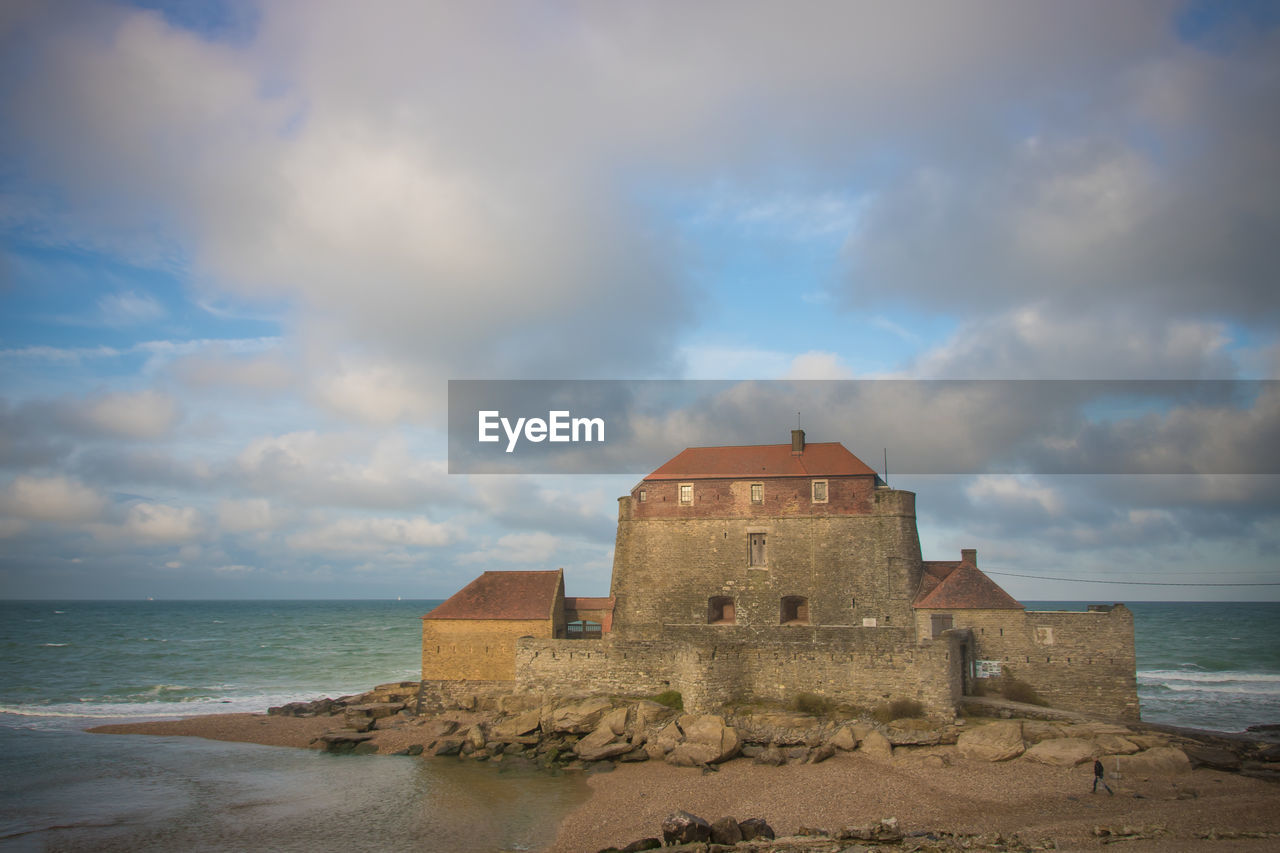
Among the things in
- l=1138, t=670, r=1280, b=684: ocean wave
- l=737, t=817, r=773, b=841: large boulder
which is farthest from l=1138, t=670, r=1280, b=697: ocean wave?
l=737, t=817, r=773, b=841: large boulder

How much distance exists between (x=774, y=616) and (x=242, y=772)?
63.6 feet

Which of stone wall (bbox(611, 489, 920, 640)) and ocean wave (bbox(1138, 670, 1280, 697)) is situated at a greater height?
stone wall (bbox(611, 489, 920, 640))

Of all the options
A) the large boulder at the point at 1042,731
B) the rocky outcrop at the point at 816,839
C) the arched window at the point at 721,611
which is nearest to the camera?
the rocky outcrop at the point at 816,839

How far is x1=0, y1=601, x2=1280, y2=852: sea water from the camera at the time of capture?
19.6 metres

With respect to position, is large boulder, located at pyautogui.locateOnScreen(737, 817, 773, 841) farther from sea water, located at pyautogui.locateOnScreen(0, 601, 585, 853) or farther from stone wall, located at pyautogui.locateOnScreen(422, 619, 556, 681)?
stone wall, located at pyautogui.locateOnScreen(422, 619, 556, 681)

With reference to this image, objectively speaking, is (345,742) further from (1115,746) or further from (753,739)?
(1115,746)

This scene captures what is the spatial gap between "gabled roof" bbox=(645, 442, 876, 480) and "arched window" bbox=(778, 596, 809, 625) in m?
5.02

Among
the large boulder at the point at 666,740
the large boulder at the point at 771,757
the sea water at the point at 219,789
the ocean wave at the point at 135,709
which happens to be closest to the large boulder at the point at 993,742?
the large boulder at the point at 771,757

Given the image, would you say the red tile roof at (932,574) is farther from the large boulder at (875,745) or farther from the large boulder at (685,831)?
the large boulder at (685,831)

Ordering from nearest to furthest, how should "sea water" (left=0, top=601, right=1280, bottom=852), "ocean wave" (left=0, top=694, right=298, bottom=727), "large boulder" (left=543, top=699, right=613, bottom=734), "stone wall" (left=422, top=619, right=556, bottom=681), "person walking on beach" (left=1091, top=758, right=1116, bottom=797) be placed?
"sea water" (left=0, top=601, right=1280, bottom=852) < "person walking on beach" (left=1091, top=758, right=1116, bottom=797) < "large boulder" (left=543, top=699, right=613, bottom=734) < "stone wall" (left=422, top=619, right=556, bottom=681) < "ocean wave" (left=0, top=694, right=298, bottom=727)

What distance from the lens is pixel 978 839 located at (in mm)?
16500

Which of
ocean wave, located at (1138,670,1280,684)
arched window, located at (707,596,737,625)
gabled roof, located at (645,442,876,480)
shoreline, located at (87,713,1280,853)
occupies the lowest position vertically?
ocean wave, located at (1138,670,1280,684)

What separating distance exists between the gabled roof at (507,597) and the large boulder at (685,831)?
13.6 meters

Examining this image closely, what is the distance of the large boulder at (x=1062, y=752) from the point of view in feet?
72.3
